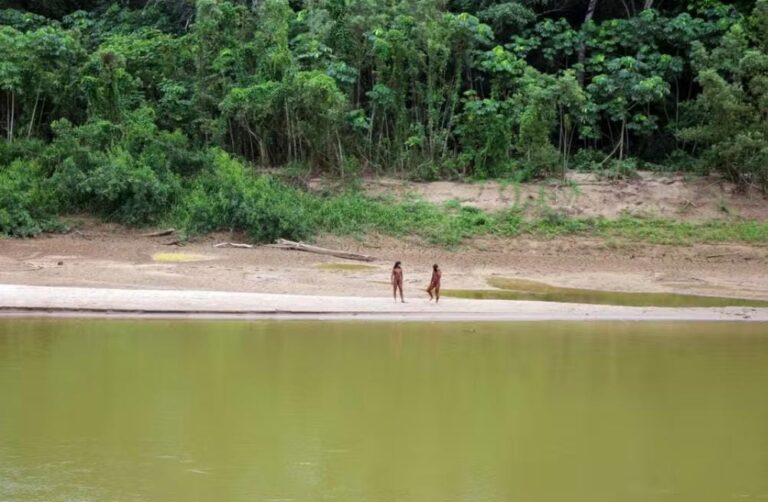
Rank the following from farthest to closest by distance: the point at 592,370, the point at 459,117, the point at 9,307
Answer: the point at 459,117 < the point at 9,307 < the point at 592,370

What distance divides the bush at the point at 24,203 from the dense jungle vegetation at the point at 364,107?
0.24 feet

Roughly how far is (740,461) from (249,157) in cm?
2223

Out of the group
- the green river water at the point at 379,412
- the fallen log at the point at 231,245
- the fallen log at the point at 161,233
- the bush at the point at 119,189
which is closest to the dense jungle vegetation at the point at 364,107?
the bush at the point at 119,189

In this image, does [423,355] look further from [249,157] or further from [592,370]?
[249,157]

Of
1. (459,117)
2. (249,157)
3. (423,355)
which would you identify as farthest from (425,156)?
(423,355)

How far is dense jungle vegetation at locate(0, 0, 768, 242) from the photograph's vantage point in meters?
26.2

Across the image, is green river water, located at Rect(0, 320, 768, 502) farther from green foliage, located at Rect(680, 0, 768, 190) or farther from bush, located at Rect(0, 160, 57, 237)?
green foliage, located at Rect(680, 0, 768, 190)

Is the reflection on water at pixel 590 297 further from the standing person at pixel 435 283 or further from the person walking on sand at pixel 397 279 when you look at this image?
the person walking on sand at pixel 397 279

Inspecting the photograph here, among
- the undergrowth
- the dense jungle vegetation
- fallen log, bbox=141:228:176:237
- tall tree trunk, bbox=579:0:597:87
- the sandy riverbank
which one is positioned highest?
tall tree trunk, bbox=579:0:597:87

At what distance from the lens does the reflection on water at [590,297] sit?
2044 cm

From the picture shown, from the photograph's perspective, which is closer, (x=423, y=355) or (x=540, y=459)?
(x=540, y=459)

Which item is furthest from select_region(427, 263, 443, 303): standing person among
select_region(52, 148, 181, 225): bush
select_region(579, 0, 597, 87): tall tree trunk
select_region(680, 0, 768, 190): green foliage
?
select_region(579, 0, 597, 87): tall tree trunk

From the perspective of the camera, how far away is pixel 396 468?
31.8 ft

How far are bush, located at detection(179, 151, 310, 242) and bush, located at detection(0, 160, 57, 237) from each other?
12.1 feet
